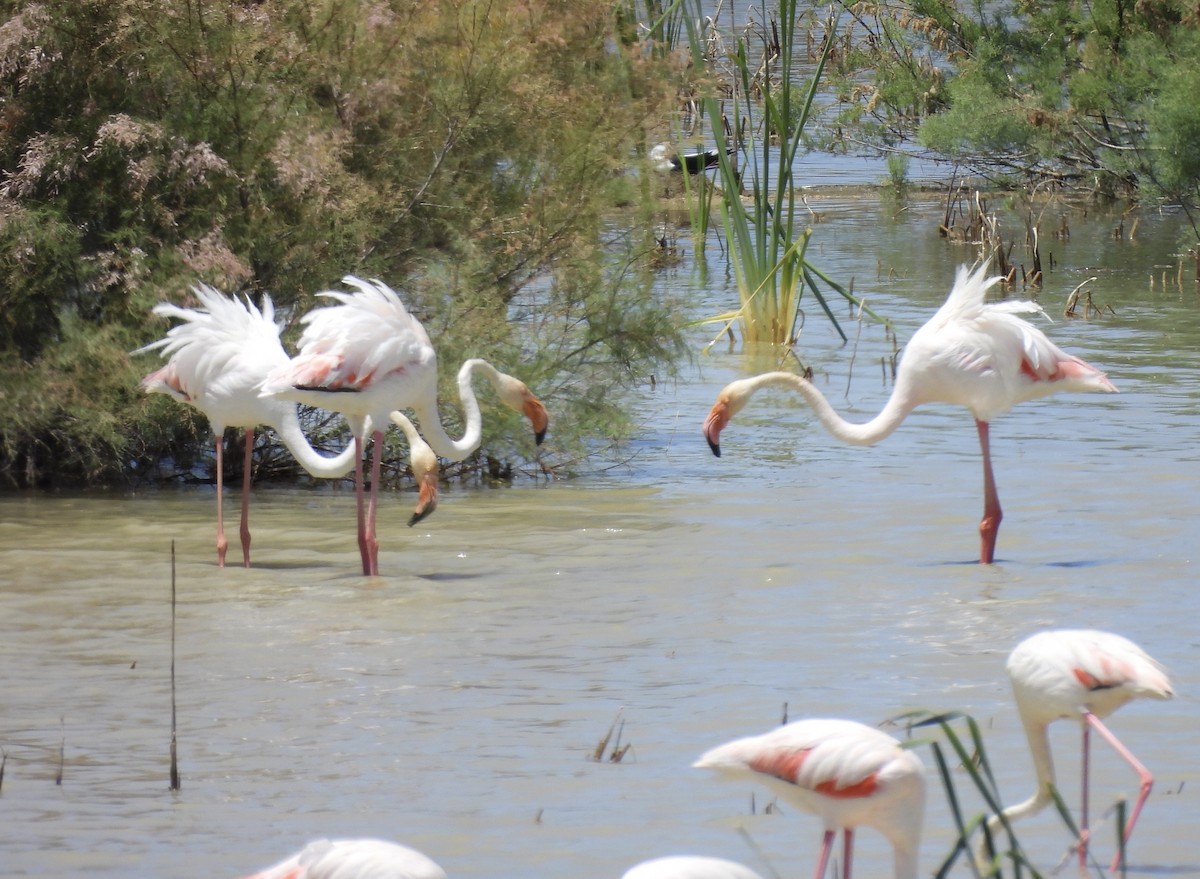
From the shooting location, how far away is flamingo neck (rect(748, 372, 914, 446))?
25.0 feet

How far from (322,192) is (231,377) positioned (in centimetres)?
154

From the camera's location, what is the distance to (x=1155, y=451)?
9438mm

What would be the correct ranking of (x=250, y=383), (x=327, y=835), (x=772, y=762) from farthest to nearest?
1. (x=250, y=383)
2. (x=327, y=835)
3. (x=772, y=762)

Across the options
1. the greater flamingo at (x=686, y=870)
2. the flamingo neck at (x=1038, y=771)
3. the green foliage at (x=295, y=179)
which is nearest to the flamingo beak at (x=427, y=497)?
the green foliage at (x=295, y=179)

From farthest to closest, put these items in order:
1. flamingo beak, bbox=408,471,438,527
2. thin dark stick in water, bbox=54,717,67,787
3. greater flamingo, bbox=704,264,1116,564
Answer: greater flamingo, bbox=704,264,1116,564, flamingo beak, bbox=408,471,438,527, thin dark stick in water, bbox=54,717,67,787

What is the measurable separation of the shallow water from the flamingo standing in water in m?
0.38

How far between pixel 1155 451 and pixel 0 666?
6.25 meters

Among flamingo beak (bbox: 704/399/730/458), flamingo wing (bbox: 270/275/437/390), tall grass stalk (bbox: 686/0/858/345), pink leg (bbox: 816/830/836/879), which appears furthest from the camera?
tall grass stalk (bbox: 686/0/858/345)

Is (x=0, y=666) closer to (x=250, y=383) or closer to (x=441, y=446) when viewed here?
(x=250, y=383)

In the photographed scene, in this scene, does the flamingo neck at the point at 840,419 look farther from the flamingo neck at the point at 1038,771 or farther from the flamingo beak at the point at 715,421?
the flamingo neck at the point at 1038,771

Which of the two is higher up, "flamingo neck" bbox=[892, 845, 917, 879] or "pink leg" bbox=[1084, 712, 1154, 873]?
"pink leg" bbox=[1084, 712, 1154, 873]

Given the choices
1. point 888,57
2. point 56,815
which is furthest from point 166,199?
point 888,57

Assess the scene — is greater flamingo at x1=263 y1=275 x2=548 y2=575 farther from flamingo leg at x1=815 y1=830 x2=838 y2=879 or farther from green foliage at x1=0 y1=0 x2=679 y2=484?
flamingo leg at x1=815 y1=830 x2=838 y2=879

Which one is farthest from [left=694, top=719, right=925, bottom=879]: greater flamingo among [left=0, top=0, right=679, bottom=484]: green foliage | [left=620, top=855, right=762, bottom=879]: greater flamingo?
[left=0, top=0, right=679, bottom=484]: green foliage
